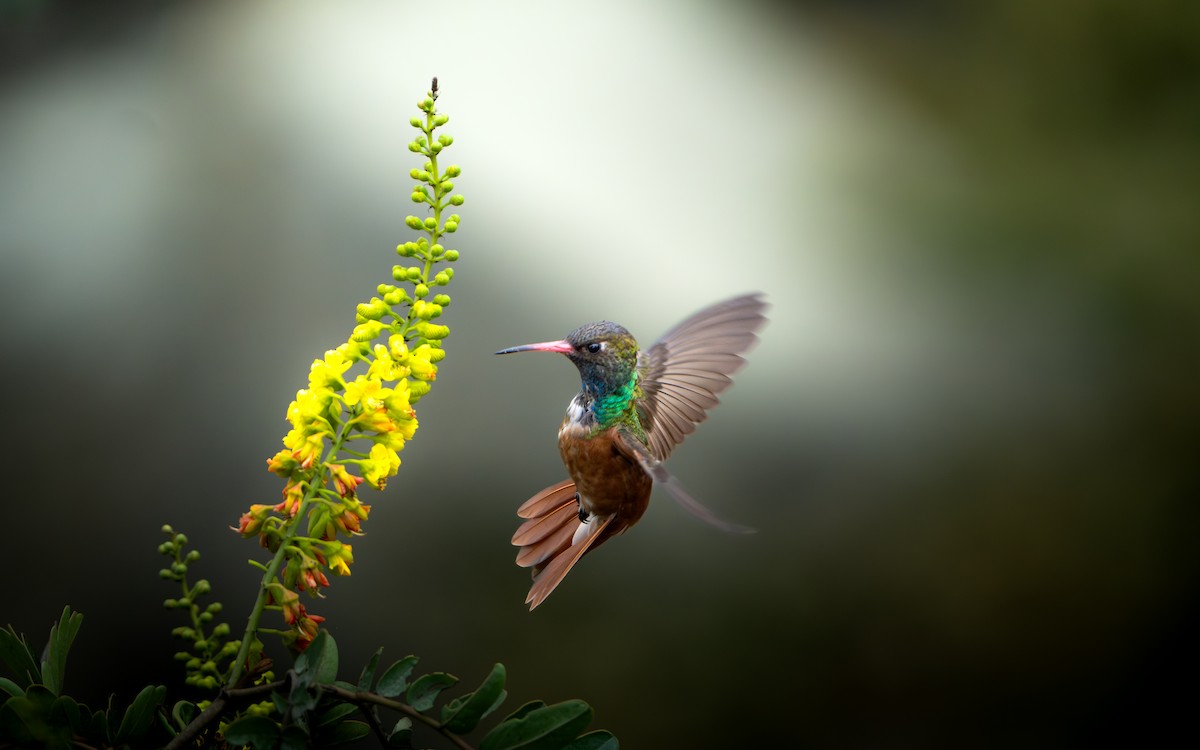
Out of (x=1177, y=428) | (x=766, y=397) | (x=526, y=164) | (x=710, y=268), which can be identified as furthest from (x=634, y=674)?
(x=1177, y=428)

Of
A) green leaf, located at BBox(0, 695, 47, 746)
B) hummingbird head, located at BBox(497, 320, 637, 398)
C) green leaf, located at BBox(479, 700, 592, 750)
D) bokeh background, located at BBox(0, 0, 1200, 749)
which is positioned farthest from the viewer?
bokeh background, located at BBox(0, 0, 1200, 749)

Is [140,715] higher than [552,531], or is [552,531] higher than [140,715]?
[552,531]

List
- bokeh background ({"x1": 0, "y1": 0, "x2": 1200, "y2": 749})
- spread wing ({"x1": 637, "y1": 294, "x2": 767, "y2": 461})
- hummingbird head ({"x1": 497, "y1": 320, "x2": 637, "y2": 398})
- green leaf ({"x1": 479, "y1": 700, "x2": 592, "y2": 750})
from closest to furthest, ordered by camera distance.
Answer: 1. green leaf ({"x1": 479, "y1": 700, "x2": 592, "y2": 750})
2. hummingbird head ({"x1": 497, "y1": 320, "x2": 637, "y2": 398})
3. spread wing ({"x1": 637, "y1": 294, "x2": 767, "y2": 461})
4. bokeh background ({"x1": 0, "y1": 0, "x2": 1200, "y2": 749})

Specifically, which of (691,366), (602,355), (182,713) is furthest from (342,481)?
(691,366)

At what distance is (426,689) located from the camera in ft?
2.81

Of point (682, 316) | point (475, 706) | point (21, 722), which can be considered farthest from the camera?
point (682, 316)

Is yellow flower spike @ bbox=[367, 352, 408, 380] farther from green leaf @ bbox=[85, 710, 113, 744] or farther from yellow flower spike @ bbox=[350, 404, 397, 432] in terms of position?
green leaf @ bbox=[85, 710, 113, 744]

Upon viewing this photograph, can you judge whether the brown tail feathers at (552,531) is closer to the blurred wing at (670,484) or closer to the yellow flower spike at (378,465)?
the blurred wing at (670,484)

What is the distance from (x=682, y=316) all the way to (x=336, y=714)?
1792 millimetres

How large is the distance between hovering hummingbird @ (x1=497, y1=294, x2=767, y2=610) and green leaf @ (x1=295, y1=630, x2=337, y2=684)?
0.89 ft

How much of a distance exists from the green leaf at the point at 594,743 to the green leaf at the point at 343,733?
17 cm

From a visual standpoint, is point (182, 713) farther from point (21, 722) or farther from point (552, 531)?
point (552, 531)

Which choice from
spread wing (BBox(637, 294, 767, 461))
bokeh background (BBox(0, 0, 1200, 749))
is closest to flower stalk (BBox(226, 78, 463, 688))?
spread wing (BBox(637, 294, 767, 461))

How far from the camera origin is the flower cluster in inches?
33.4
